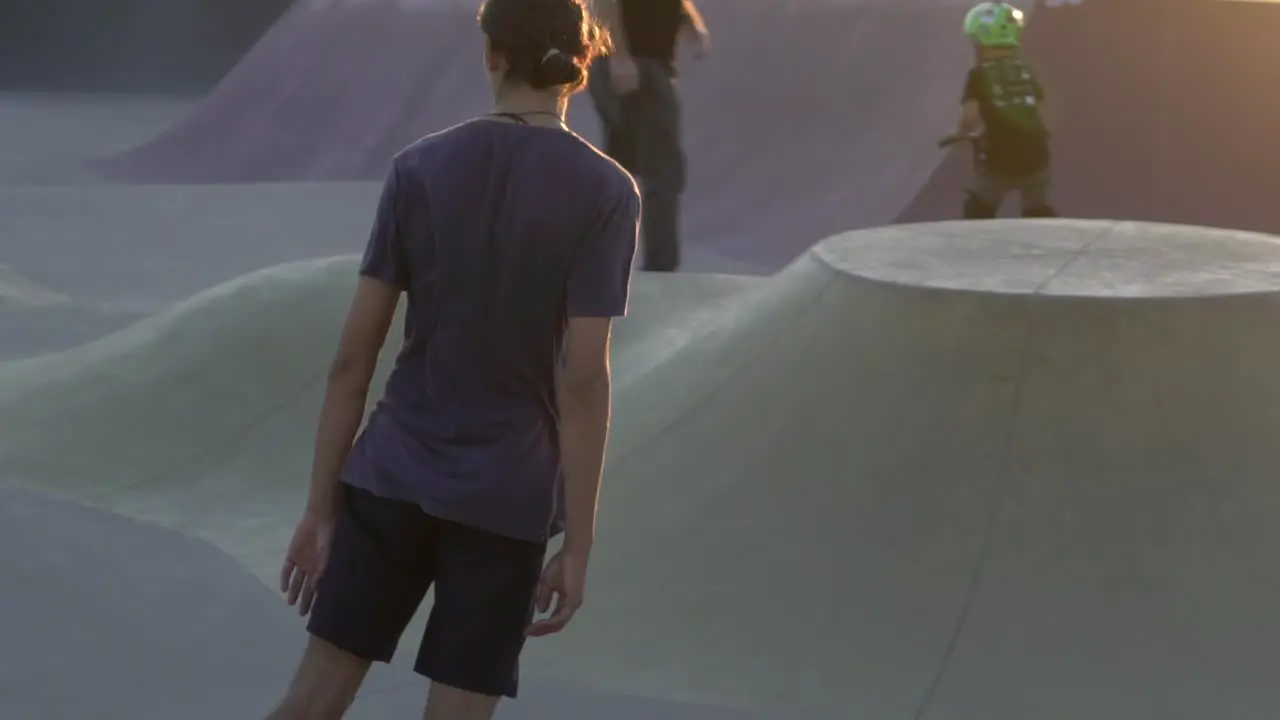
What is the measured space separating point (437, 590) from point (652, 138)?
578 cm

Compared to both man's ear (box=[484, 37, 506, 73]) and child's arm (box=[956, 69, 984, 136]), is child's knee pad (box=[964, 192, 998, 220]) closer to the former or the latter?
child's arm (box=[956, 69, 984, 136])

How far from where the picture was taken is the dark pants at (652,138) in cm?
828

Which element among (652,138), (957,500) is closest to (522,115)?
(957,500)

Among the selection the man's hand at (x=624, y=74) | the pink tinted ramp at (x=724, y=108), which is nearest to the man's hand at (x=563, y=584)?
the man's hand at (x=624, y=74)

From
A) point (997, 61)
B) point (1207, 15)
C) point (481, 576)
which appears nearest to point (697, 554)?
point (481, 576)

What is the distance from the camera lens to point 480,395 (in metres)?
2.62

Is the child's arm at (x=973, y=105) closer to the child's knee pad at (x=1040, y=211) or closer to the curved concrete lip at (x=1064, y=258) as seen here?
the child's knee pad at (x=1040, y=211)

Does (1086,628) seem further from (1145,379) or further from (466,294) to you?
(466,294)

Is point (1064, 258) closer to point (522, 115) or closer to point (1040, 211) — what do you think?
point (522, 115)

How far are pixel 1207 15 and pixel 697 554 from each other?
28.5 feet

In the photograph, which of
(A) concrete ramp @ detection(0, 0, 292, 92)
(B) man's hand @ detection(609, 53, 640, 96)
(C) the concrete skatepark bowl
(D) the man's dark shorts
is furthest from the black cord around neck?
(A) concrete ramp @ detection(0, 0, 292, 92)

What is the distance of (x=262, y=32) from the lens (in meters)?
29.4

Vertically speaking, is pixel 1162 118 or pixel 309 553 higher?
pixel 309 553

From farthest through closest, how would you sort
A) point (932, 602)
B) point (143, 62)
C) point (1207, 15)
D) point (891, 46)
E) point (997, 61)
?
point (143, 62) < point (891, 46) < point (1207, 15) < point (997, 61) < point (932, 602)
